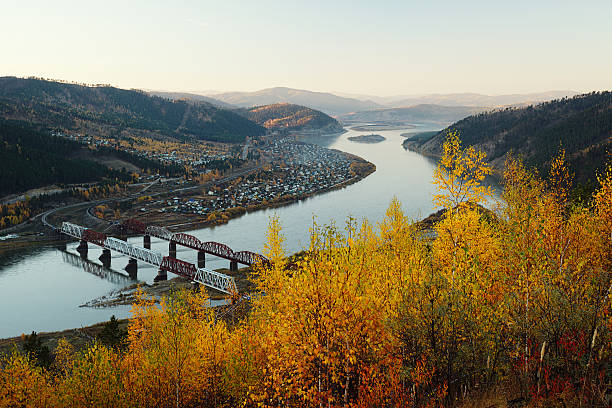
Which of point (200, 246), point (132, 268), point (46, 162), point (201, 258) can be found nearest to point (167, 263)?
point (201, 258)

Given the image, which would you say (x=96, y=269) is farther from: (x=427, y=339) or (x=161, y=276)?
(x=427, y=339)

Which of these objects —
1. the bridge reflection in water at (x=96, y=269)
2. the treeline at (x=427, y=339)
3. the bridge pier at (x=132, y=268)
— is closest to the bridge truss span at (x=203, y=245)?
the bridge pier at (x=132, y=268)

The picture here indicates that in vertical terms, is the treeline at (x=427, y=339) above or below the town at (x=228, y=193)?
above

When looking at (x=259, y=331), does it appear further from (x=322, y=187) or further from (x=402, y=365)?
(x=322, y=187)

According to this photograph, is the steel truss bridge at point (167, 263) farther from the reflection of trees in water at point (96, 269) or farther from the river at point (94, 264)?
the reflection of trees in water at point (96, 269)

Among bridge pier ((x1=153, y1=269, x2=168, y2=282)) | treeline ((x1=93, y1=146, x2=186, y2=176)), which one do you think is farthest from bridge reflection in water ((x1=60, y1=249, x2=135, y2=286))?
treeline ((x1=93, y1=146, x2=186, y2=176))

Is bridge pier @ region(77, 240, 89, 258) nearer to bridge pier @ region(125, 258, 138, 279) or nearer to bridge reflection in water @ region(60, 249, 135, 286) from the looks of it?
bridge reflection in water @ region(60, 249, 135, 286)

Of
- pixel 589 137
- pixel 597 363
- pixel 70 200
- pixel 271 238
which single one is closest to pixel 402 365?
pixel 597 363
